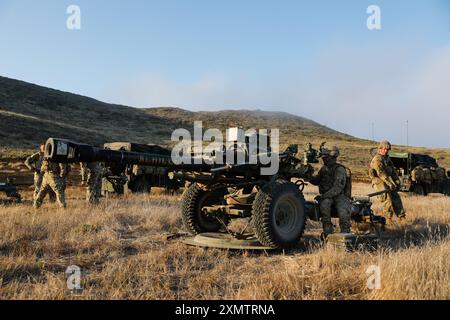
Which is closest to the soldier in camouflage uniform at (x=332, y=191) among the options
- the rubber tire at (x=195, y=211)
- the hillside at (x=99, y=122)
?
the rubber tire at (x=195, y=211)

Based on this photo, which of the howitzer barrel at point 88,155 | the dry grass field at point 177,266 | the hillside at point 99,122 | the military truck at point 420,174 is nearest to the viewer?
the dry grass field at point 177,266

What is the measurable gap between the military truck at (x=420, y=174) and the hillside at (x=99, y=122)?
33.7ft

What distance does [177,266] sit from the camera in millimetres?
5492

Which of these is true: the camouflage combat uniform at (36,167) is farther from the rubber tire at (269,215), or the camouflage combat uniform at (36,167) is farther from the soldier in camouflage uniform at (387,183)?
the soldier in camouflage uniform at (387,183)

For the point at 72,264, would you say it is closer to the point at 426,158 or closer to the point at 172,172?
the point at 172,172

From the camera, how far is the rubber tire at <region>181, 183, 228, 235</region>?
7715 mm

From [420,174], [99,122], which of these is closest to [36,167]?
[420,174]

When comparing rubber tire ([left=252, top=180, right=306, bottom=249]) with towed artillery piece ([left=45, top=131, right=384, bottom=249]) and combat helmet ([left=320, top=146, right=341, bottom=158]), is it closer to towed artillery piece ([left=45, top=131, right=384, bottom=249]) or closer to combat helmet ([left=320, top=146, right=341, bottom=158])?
Answer: towed artillery piece ([left=45, top=131, right=384, bottom=249])

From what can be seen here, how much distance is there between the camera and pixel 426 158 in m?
22.6

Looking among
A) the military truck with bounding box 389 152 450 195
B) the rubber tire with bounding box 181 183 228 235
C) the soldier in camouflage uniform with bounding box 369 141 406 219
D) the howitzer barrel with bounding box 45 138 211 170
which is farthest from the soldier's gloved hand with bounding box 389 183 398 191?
A: the military truck with bounding box 389 152 450 195

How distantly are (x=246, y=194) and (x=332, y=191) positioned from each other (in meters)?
1.54

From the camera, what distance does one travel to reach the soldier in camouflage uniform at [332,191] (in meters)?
7.74

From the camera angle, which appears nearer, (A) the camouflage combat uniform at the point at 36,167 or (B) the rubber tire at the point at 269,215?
(B) the rubber tire at the point at 269,215
